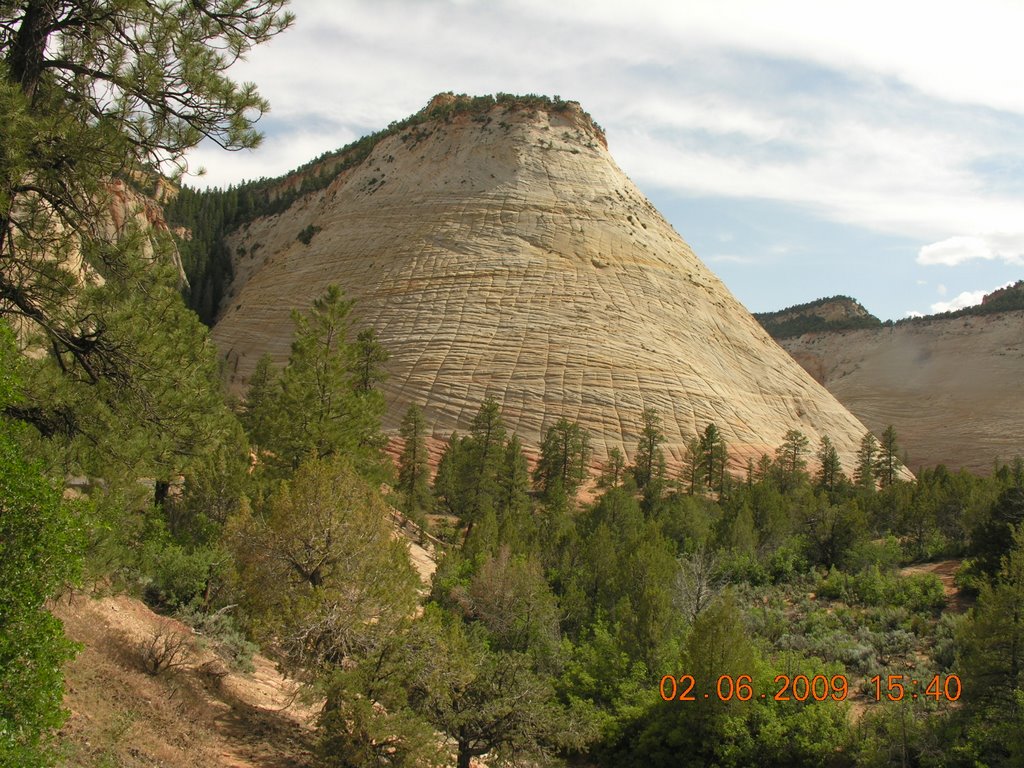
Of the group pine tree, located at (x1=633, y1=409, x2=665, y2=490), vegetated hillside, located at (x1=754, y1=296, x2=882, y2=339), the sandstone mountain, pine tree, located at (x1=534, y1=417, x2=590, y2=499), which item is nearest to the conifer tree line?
pine tree, located at (x1=534, y1=417, x2=590, y2=499)

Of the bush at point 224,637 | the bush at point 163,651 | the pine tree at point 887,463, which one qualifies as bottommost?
the bush at point 224,637

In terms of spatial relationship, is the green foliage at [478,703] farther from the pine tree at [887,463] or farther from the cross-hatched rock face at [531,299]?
the pine tree at [887,463]

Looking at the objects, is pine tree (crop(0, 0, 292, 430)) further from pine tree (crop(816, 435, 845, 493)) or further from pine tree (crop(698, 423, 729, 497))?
pine tree (crop(816, 435, 845, 493))

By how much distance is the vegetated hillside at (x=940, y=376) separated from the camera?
2827 inches

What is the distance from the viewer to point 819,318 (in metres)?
112

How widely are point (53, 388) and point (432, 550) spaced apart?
2136 centimetres

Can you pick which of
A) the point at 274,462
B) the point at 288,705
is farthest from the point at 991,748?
the point at 274,462

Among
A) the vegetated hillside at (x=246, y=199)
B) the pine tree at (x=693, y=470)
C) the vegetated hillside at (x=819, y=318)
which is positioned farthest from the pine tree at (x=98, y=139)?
the vegetated hillside at (x=819, y=318)

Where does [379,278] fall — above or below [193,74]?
above

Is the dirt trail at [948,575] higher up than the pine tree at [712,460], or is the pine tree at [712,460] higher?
the pine tree at [712,460]

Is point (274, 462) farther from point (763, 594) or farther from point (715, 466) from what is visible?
point (715, 466)

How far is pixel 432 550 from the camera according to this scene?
1135 inches

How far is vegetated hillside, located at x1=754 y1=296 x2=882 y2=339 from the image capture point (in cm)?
10562

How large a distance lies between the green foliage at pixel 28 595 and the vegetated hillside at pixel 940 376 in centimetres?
7311
